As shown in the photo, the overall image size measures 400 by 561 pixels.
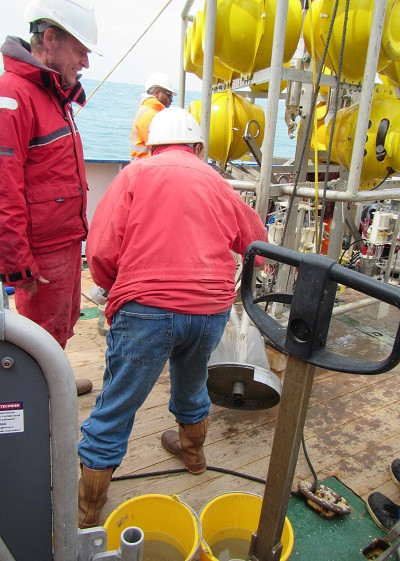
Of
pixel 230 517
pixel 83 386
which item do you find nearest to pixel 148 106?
pixel 83 386

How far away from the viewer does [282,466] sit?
4.04 ft

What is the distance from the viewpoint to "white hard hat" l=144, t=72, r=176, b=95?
470 cm

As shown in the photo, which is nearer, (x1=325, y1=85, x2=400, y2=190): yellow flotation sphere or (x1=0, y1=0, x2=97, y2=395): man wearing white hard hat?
(x1=0, y1=0, x2=97, y2=395): man wearing white hard hat

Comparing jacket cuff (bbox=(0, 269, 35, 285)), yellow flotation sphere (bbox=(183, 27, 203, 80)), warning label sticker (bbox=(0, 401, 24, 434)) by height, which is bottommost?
jacket cuff (bbox=(0, 269, 35, 285))

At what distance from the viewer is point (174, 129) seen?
199 centimetres

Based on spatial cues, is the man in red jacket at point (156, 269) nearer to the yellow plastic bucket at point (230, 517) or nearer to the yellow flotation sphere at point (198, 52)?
the yellow plastic bucket at point (230, 517)

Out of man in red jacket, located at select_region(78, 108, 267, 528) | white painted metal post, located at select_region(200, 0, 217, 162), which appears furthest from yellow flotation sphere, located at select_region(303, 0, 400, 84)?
man in red jacket, located at select_region(78, 108, 267, 528)

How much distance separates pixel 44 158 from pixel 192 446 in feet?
5.40

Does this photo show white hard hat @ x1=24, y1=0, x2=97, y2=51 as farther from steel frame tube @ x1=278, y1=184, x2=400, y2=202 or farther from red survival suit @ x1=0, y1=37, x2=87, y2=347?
steel frame tube @ x1=278, y1=184, x2=400, y2=202

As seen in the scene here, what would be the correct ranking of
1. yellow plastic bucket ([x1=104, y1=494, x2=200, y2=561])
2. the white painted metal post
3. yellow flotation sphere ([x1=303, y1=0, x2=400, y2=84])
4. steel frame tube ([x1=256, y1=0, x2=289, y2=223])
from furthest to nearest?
the white painted metal post < yellow flotation sphere ([x1=303, y1=0, x2=400, y2=84]) < steel frame tube ([x1=256, y1=0, x2=289, y2=223]) < yellow plastic bucket ([x1=104, y1=494, x2=200, y2=561])

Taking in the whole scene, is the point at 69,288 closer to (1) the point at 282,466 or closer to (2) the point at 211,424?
(2) the point at 211,424

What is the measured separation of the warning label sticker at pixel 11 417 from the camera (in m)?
0.97

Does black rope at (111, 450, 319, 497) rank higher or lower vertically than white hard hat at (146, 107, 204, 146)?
lower

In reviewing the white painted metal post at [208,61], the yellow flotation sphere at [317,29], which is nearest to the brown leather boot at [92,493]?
the white painted metal post at [208,61]
